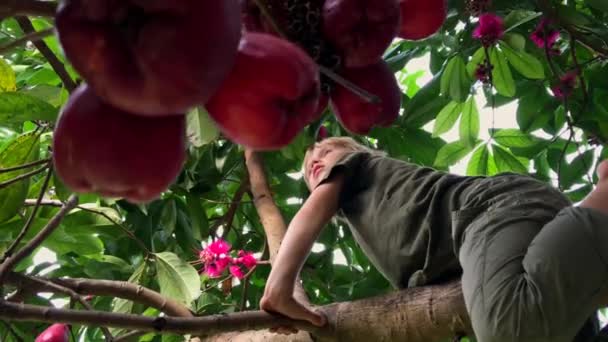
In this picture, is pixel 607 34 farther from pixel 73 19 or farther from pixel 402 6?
pixel 73 19

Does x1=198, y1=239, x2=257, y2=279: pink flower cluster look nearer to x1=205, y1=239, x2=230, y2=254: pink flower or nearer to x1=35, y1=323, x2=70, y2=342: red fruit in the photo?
x1=205, y1=239, x2=230, y2=254: pink flower

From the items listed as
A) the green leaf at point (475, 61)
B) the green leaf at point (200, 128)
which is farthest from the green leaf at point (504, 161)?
the green leaf at point (200, 128)

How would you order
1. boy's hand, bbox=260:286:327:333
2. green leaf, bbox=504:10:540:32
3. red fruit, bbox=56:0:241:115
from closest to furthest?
1. red fruit, bbox=56:0:241:115
2. boy's hand, bbox=260:286:327:333
3. green leaf, bbox=504:10:540:32

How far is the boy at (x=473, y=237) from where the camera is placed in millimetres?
1067

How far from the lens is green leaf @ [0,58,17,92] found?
87cm

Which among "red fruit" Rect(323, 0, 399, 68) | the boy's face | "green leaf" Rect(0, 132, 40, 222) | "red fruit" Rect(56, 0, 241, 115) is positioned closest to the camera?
"red fruit" Rect(56, 0, 241, 115)

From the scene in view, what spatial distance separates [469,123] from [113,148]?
1597 mm

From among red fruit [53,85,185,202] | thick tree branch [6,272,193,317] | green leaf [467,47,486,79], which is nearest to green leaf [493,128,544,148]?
green leaf [467,47,486,79]

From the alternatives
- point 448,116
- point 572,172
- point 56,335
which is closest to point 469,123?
point 448,116

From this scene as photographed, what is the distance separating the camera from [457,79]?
1.66m

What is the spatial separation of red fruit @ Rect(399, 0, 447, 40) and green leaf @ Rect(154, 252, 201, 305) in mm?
1045

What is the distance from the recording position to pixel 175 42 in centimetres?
35

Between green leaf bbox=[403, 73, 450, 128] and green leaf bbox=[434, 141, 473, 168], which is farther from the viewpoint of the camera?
green leaf bbox=[434, 141, 473, 168]

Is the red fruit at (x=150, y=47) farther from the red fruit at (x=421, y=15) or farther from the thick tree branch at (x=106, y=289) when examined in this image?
the thick tree branch at (x=106, y=289)
